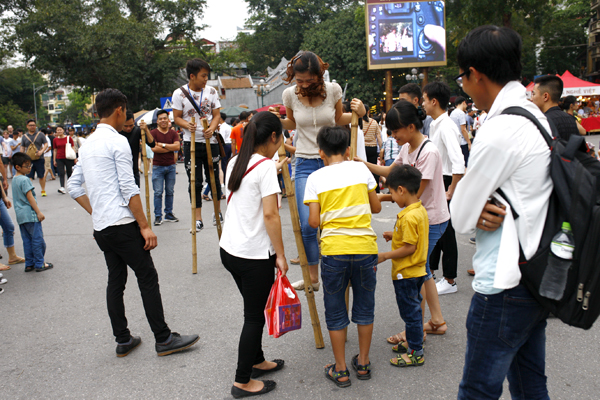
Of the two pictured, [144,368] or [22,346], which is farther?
[22,346]

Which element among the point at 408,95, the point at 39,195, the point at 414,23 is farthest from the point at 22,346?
the point at 414,23

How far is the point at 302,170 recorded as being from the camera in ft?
14.1

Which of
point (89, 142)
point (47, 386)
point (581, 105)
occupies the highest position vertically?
point (581, 105)

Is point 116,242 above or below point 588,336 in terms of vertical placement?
above

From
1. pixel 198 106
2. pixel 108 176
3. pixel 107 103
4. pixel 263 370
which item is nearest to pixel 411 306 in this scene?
pixel 263 370

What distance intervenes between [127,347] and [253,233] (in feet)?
5.35

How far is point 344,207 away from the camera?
2963 mm

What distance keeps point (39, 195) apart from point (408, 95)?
1259 centimetres

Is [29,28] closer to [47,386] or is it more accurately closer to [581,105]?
[47,386]

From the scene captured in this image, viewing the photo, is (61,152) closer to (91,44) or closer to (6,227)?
(6,227)

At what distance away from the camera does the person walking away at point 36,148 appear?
43.4 ft

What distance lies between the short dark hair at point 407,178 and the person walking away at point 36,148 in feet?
41.6

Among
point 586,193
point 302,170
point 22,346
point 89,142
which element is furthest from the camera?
point 302,170

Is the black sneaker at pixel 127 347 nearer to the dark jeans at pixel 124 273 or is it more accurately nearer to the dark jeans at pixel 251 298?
the dark jeans at pixel 124 273
